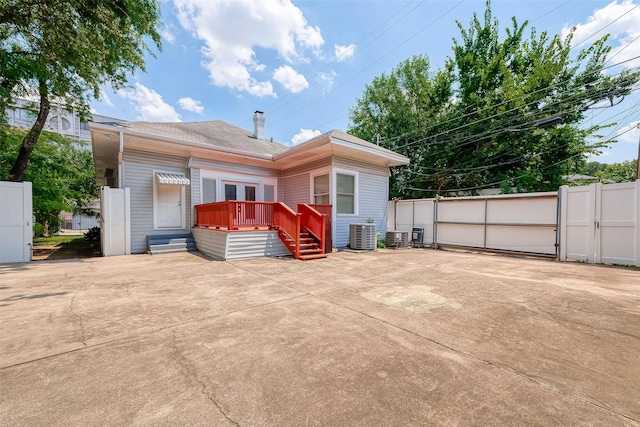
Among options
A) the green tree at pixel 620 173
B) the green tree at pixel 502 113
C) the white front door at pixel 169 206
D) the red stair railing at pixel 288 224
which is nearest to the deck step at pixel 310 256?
the red stair railing at pixel 288 224

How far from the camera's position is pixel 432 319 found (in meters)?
2.98

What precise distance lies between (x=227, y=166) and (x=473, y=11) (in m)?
17.6

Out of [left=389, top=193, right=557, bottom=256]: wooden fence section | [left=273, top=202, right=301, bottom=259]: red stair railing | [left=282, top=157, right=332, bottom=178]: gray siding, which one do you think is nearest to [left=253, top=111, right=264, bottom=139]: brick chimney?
[left=282, top=157, right=332, bottom=178]: gray siding

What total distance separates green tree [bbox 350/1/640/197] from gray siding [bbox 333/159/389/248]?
6917 millimetres

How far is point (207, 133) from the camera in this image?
10.7m

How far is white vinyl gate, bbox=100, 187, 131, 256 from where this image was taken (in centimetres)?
758

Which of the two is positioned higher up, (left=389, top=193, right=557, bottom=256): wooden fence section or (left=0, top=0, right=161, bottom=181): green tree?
(left=0, top=0, right=161, bottom=181): green tree

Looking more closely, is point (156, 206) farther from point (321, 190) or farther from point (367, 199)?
point (367, 199)

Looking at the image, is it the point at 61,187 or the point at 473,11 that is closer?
the point at 61,187

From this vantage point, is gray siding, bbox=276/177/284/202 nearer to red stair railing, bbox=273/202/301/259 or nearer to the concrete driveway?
red stair railing, bbox=273/202/301/259

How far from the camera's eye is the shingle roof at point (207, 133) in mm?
8883

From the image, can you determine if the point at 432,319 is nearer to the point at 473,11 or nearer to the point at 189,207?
the point at 189,207

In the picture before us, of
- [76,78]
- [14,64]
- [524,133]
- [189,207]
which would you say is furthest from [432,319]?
[524,133]

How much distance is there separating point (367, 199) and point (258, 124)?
25.6ft
